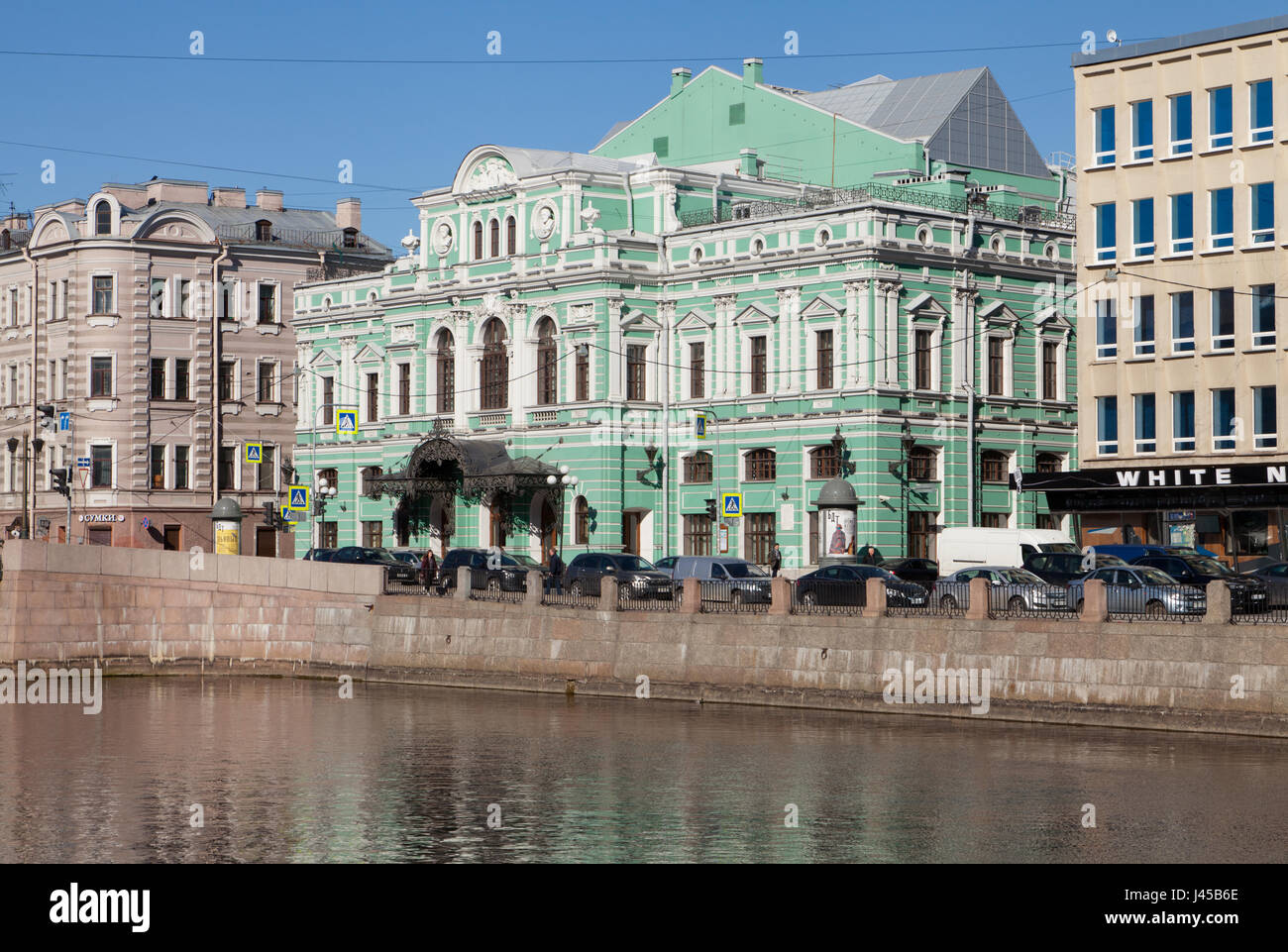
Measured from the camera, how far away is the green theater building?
67.1m

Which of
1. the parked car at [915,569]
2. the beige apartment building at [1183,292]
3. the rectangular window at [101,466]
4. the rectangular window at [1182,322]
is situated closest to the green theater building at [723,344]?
the parked car at [915,569]

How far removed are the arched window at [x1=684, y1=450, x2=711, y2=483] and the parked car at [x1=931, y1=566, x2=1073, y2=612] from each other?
22.3 meters

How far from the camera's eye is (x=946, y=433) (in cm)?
6844

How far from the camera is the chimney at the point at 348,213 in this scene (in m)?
97.7

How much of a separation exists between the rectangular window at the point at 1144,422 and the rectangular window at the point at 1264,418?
3.51 metres

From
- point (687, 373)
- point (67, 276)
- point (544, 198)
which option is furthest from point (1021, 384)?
point (67, 276)

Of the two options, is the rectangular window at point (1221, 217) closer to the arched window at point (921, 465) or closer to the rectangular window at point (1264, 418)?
the rectangular window at point (1264, 418)

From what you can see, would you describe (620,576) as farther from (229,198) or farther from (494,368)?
(229,198)

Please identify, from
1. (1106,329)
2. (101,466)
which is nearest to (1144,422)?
(1106,329)

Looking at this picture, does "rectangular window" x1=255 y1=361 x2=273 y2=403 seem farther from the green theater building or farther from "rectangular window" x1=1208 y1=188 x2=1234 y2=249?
"rectangular window" x1=1208 y1=188 x2=1234 y2=249

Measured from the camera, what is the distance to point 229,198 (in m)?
94.8

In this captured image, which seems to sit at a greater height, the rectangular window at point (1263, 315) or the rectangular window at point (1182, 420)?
the rectangular window at point (1263, 315)

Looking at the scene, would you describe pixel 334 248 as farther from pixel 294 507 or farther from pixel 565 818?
pixel 565 818

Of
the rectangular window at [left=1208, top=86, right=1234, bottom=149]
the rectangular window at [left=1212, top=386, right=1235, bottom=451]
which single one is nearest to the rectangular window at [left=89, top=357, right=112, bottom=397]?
the rectangular window at [left=1212, top=386, right=1235, bottom=451]
